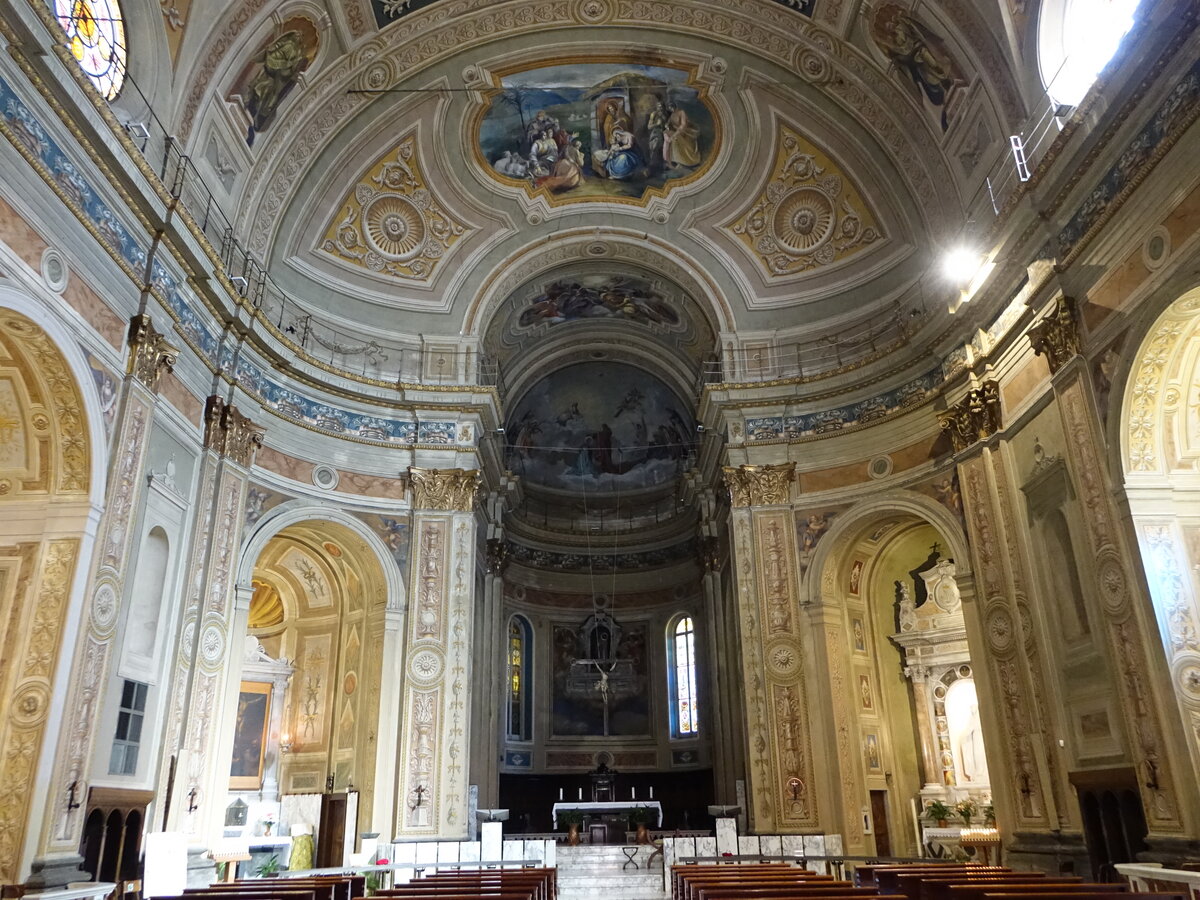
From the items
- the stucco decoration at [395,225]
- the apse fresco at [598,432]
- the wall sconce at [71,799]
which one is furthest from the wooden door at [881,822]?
the stucco decoration at [395,225]

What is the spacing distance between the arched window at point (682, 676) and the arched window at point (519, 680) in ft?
13.8

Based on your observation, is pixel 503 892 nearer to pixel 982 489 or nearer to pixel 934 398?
pixel 982 489

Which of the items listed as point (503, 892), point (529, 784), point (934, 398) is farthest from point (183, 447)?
point (529, 784)

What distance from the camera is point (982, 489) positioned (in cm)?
1566

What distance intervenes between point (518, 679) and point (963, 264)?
57.1ft

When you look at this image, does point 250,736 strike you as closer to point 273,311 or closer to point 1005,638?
point 273,311

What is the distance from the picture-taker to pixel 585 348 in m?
27.2

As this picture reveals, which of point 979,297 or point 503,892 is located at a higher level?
point 979,297

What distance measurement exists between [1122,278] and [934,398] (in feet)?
18.8

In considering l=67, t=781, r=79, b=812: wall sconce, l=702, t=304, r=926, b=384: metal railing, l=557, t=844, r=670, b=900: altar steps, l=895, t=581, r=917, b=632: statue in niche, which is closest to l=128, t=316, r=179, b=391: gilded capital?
l=67, t=781, r=79, b=812: wall sconce

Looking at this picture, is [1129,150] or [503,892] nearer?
[503,892]

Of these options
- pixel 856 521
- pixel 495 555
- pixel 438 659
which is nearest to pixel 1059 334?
pixel 856 521

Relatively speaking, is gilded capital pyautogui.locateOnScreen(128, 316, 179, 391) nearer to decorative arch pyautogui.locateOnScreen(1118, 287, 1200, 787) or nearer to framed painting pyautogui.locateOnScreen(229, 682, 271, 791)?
framed painting pyautogui.locateOnScreen(229, 682, 271, 791)

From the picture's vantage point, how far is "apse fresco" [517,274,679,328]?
934 inches
